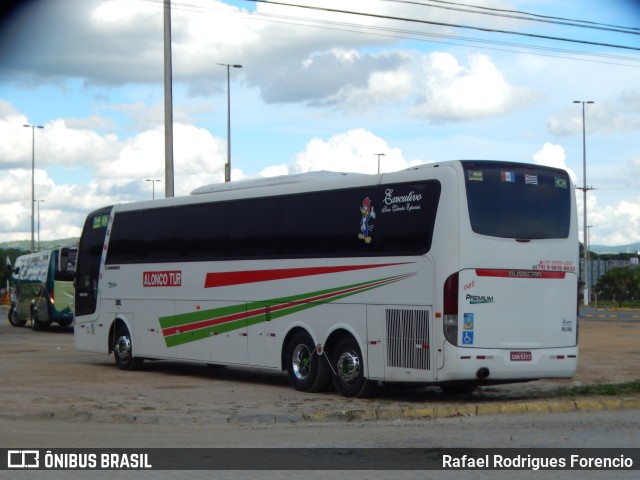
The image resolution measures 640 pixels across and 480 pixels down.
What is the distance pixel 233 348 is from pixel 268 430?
668 cm

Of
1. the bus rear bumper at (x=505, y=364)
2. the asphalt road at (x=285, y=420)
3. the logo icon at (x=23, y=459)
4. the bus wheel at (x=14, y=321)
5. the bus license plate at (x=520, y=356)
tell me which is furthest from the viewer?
the bus wheel at (x=14, y=321)

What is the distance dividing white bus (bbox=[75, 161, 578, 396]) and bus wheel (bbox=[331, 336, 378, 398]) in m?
0.03

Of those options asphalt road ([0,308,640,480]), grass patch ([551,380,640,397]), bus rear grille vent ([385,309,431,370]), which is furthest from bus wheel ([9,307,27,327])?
grass patch ([551,380,640,397])

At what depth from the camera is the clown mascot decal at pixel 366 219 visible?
16609 mm

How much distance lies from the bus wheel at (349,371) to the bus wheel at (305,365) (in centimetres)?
29

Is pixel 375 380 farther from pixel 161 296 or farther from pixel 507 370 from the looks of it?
pixel 161 296

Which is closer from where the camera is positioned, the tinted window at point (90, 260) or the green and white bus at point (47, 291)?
the tinted window at point (90, 260)

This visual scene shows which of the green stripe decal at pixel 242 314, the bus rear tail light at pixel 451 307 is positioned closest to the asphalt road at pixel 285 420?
the bus rear tail light at pixel 451 307

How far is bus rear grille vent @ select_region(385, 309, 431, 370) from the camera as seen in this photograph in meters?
15.4

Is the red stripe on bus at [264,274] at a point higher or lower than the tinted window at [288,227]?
lower

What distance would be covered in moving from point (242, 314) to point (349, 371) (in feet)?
10.8

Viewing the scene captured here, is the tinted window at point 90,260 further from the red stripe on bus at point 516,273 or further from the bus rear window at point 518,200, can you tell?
the red stripe on bus at point 516,273

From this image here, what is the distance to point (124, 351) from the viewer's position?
74.9 ft

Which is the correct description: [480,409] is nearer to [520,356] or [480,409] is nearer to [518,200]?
[520,356]
